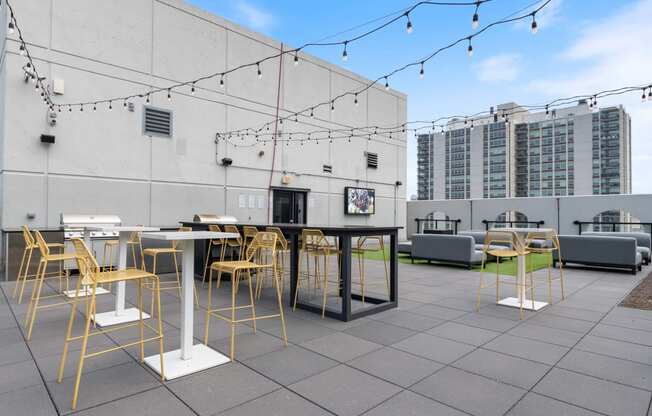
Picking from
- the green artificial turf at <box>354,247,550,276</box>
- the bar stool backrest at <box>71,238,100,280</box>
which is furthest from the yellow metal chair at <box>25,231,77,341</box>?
the green artificial turf at <box>354,247,550,276</box>

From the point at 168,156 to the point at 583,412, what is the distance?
7.59 metres

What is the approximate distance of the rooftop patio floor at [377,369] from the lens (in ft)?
6.42

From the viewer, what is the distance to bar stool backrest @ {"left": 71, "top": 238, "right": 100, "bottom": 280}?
2.16 meters

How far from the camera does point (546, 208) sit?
12203mm

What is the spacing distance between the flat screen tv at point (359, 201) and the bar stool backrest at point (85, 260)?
933cm

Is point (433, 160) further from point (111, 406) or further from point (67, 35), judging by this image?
point (111, 406)

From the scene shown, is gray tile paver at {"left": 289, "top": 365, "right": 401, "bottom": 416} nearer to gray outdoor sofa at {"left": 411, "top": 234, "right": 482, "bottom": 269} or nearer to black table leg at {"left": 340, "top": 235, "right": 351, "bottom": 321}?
black table leg at {"left": 340, "top": 235, "right": 351, "bottom": 321}

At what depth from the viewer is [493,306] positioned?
4.23 metres

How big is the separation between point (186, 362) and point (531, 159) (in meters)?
54.4

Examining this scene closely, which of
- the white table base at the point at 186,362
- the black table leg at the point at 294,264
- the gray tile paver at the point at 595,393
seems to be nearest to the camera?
the gray tile paver at the point at 595,393

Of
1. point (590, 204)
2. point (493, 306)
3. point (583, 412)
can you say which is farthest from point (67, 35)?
point (590, 204)

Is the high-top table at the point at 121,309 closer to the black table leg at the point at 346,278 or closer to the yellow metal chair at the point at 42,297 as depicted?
the yellow metal chair at the point at 42,297

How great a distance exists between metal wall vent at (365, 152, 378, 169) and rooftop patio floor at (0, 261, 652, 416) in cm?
866

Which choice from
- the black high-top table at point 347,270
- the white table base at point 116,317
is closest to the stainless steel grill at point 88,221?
→ the white table base at point 116,317
